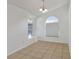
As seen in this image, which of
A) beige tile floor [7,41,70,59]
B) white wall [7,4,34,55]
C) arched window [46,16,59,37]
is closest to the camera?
beige tile floor [7,41,70,59]

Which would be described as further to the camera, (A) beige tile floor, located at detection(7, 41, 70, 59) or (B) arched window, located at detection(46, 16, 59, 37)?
(B) arched window, located at detection(46, 16, 59, 37)

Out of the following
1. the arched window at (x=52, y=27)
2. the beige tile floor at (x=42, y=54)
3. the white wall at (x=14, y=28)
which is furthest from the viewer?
the arched window at (x=52, y=27)

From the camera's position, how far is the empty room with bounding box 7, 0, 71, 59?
14.3ft

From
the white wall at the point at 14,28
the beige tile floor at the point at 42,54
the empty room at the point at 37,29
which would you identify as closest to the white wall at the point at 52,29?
the empty room at the point at 37,29

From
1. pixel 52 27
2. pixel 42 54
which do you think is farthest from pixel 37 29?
pixel 42 54

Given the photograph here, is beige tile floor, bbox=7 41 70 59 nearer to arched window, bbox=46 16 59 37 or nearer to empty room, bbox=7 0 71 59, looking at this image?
empty room, bbox=7 0 71 59

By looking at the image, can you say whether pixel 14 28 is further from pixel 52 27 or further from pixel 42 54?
pixel 52 27

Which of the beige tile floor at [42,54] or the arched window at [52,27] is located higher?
the arched window at [52,27]

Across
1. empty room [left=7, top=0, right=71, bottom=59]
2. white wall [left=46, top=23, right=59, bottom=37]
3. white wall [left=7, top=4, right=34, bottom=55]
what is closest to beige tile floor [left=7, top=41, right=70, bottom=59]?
empty room [left=7, top=0, right=71, bottom=59]

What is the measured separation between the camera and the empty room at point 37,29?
4.35 meters

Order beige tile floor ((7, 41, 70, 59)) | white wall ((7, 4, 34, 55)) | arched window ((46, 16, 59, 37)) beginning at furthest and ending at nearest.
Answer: arched window ((46, 16, 59, 37))
white wall ((7, 4, 34, 55))
beige tile floor ((7, 41, 70, 59))

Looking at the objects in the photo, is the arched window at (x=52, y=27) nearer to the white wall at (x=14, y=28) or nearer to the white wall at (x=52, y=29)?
the white wall at (x=52, y=29)
